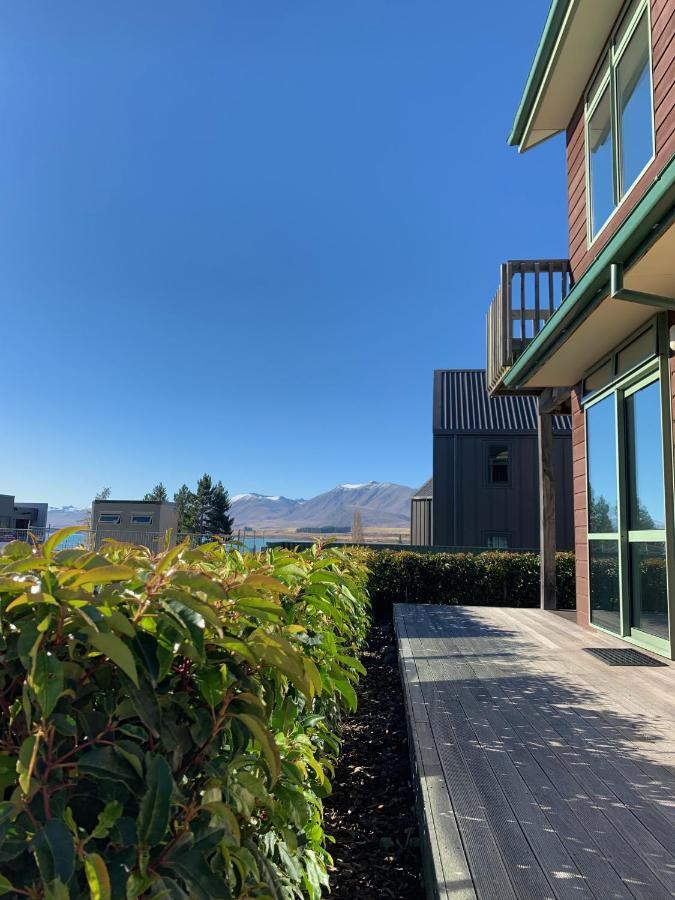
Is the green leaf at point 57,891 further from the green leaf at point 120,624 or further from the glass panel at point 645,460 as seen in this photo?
the glass panel at point 645,460

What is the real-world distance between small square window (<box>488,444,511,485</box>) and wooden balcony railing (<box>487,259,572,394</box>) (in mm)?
11113

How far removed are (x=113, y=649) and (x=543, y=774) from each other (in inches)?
93.9

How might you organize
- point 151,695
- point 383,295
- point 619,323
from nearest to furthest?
point 151,695, point 619,323, point 383,295

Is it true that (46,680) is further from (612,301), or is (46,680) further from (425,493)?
(425,493)

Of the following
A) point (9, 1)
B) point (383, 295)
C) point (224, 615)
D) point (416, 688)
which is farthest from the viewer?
point (383, 295)

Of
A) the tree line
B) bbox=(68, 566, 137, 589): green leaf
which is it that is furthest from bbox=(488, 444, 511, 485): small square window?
the tree line

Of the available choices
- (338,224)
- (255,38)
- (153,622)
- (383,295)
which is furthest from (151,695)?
(383,295)

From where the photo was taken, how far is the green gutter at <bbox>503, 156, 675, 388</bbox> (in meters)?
2.91

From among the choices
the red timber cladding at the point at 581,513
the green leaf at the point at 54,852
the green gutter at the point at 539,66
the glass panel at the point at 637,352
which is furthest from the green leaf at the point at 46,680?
the green gutter at the point at 539,66

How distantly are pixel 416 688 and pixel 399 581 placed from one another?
17.4 feet

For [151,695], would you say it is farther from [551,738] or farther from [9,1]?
[9,1]

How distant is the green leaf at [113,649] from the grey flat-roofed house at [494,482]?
17.0 m

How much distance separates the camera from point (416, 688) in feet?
11.9

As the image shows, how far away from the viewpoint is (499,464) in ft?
57.4
